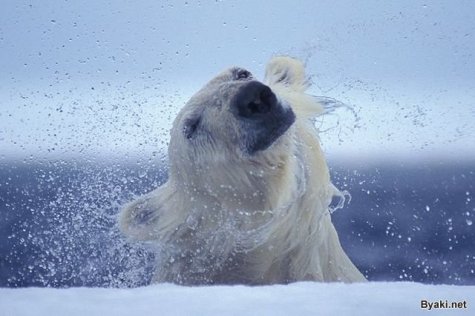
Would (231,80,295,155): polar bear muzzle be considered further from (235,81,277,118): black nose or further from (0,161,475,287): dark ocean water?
(0,161,475,287): dark ocean water

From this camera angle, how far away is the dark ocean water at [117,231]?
144 inches

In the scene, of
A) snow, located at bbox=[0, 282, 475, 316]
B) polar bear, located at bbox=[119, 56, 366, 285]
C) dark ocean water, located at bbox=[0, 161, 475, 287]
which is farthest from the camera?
dark ocean water, located at bbox=[0, 161, 475, 287]

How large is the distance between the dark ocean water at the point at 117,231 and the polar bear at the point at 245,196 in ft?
0.73

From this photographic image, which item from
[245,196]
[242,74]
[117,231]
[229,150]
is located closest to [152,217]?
[117,231]

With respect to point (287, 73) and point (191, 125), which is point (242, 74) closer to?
point (191, 125)

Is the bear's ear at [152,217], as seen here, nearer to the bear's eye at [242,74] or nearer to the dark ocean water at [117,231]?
the dark ocean water at [117,231]

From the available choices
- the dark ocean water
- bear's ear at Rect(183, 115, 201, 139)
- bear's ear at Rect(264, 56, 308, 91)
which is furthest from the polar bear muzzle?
the dark ocean water

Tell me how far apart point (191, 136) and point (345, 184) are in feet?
3.45

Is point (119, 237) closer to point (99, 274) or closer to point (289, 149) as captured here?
point (99, 274)

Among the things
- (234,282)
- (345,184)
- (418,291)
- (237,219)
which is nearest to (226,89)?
(237,219)

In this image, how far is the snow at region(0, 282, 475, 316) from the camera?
1.30m

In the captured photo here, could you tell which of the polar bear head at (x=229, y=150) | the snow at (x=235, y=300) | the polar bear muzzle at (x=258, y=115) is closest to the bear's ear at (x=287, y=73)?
the polar bear head at (x=229, y=150)

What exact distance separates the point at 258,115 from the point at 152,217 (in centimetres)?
92

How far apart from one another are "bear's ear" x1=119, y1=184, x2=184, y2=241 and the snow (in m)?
1.69
